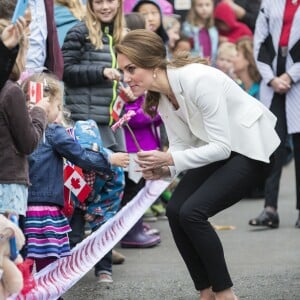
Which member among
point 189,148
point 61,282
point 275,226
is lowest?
point 275,226

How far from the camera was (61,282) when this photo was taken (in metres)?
6.70

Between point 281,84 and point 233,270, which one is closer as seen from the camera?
point 233,270

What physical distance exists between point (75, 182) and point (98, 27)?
170 centimetres

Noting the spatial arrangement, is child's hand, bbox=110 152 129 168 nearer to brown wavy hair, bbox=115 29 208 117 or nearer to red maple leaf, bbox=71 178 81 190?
red maple leaf, bbox=71 178 81 190

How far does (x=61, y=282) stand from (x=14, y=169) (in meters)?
1.06

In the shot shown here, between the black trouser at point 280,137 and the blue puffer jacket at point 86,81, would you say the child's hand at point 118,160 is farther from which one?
the black trouser at point 280,137

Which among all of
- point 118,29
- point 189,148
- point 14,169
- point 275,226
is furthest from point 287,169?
point 14,169

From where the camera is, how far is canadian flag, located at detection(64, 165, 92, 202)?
7203 mm

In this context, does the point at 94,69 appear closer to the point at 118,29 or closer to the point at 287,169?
the point at 118,29

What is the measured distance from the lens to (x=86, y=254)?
7.45 m

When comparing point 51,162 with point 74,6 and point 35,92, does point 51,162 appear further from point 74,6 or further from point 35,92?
point 74,6

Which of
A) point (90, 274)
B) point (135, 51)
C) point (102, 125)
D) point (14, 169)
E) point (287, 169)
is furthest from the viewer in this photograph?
point (287, 169)

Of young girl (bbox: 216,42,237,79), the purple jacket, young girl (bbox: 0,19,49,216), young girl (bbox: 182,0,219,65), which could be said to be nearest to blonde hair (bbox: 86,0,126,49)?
the purple jacket

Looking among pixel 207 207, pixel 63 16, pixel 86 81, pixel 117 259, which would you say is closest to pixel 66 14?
pixel 63 16
